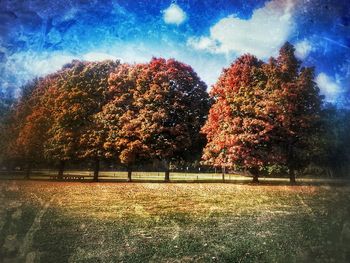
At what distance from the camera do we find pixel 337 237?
8.34m

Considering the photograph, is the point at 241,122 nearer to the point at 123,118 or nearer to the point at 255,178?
the point at 255,178

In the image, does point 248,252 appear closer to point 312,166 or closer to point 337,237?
point 337,237

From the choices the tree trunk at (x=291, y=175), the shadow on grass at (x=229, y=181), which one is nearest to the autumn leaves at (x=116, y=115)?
the shadow on grass at (x=229, y=181)

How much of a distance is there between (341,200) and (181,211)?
3.98 meters

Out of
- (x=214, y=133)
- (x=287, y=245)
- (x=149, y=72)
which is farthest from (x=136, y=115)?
(x=287, y=245)

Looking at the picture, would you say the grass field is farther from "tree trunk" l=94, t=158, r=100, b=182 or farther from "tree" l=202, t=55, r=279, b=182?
"tree" l=202, t=55, r=279, b=182

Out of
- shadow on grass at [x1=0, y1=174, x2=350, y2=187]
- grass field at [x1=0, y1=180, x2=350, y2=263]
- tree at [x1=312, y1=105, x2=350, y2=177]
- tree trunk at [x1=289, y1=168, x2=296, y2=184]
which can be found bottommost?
grass field at [x1=0, y1=180, x2=350, y2=263]

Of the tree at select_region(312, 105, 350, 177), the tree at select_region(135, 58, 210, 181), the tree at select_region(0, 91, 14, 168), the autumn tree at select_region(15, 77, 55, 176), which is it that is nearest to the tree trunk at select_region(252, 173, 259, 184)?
the tree at select_region(312, 105, 350, 177)

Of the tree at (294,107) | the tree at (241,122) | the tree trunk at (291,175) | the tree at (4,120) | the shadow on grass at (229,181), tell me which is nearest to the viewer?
the shadow on grass at (229,181)

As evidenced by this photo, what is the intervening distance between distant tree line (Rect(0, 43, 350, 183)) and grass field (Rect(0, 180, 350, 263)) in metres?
0.66

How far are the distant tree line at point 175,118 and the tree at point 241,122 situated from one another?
27mm

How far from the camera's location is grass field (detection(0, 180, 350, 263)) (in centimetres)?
785

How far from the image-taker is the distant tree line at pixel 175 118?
9.66 metres

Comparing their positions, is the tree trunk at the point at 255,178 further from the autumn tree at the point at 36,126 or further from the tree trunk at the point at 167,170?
the autumn tree at the point at 36,126
